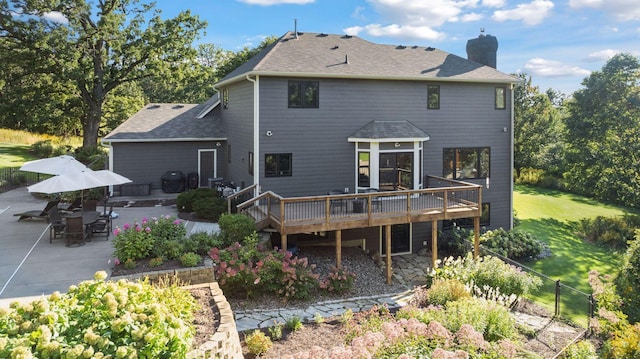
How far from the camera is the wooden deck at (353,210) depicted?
12.3 metres

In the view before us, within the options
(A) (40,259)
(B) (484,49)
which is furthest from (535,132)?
(A) (40,259)

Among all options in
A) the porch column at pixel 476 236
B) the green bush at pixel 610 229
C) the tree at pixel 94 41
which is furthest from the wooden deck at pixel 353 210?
the tree at pixel 94 41

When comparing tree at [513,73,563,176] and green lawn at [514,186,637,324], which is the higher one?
tree at [513,73,563,176]

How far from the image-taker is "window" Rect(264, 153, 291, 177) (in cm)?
1478

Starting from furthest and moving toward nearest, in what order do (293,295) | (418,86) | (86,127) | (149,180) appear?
(86,127), (149,180), (418,86), (293,295)

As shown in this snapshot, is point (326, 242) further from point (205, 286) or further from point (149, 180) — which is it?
point (149, 180)

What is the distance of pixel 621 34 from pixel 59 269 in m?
28.1

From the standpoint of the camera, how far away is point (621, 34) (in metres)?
24.2

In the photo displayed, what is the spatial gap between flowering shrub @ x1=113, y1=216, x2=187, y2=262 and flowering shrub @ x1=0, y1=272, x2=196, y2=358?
4.26 m

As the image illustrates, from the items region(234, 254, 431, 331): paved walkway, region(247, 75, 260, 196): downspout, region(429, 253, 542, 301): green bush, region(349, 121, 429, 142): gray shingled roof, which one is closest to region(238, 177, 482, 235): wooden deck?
region(247, 75, 260, 196): downspout

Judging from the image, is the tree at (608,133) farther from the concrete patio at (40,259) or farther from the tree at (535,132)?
the concrete patio at (40,259)

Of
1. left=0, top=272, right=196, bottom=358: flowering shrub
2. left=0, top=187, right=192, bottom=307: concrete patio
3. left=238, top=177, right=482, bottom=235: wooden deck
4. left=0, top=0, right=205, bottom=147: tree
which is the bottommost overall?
left=0, top=187, right=192, bottom=307: concrete patio

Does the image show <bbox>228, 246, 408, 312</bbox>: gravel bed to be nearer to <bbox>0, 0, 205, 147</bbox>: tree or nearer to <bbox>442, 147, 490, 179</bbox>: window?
<bbox>442, 147, 490, 179</bbox>: window

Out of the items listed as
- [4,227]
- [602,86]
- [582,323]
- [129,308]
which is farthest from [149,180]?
[602,86]
